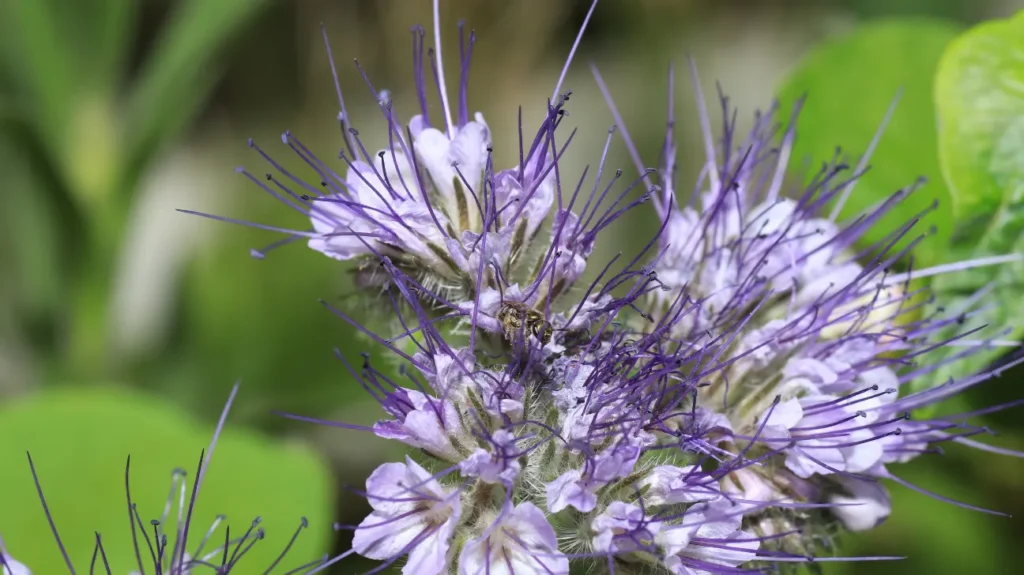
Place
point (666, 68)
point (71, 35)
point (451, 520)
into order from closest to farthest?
1. point (451, 520)
2. point (71, 35)
3. point (666, 68)

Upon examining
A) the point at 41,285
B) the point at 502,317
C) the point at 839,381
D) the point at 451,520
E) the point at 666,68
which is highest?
the point at 666,68

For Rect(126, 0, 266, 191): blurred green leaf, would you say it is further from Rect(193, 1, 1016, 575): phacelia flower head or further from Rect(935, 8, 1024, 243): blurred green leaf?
Rect(935, 8, 1024, 243): blurred green leaf

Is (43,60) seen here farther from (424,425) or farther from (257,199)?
(424,425)

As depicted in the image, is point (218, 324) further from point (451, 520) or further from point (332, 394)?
point (451, 520)

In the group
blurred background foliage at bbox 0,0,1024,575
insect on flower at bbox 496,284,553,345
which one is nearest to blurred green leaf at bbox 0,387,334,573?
blurred background foliage at bbox 0,0,1024,575

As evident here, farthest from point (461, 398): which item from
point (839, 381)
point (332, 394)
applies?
point (332, 394)

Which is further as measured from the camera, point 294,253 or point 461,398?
point 294,253

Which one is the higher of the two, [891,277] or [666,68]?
[666,68]
